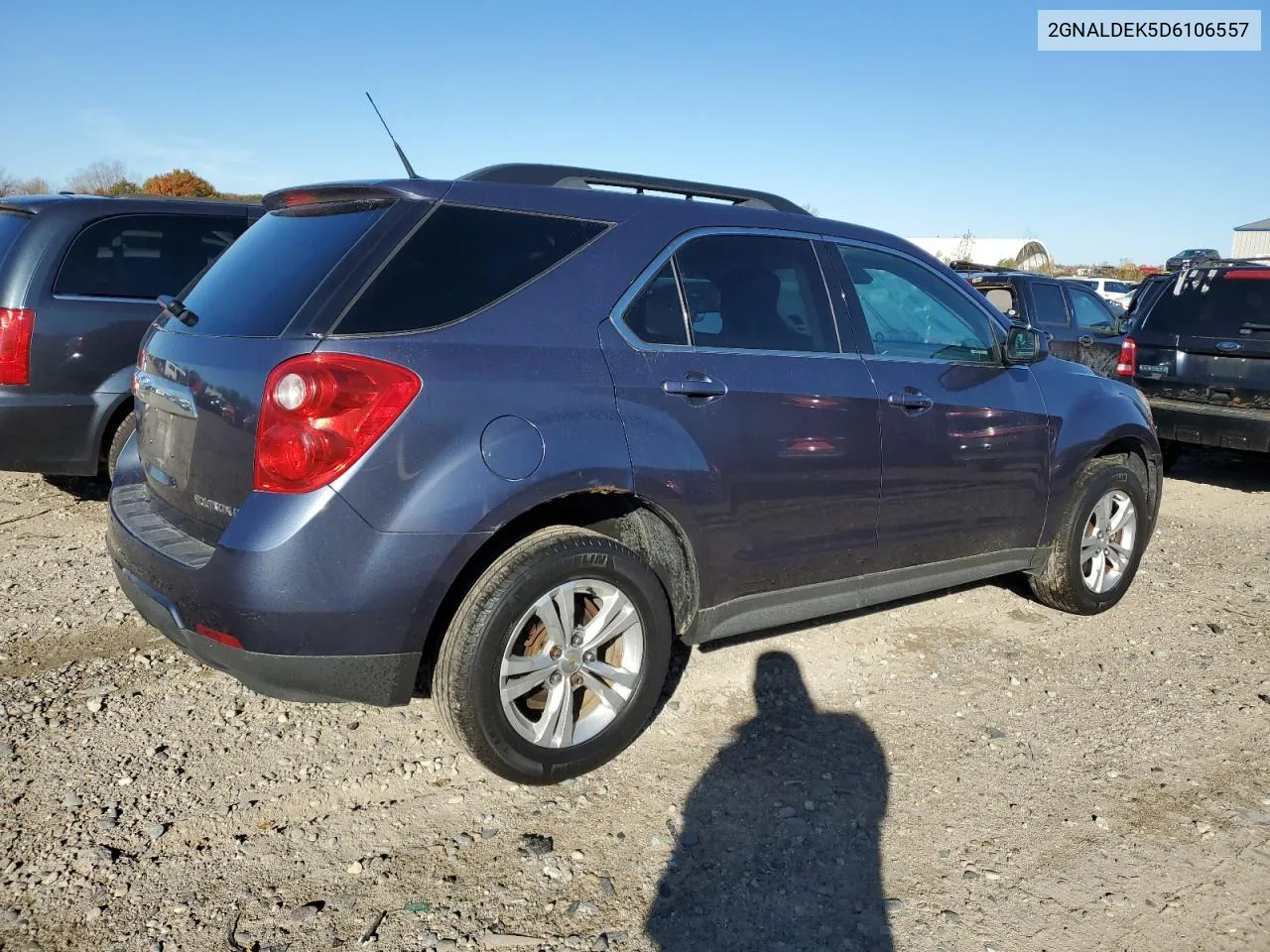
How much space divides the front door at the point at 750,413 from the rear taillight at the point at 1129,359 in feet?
17.7

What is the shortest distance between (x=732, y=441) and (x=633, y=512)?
40 cm

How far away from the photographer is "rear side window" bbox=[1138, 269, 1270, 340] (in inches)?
290

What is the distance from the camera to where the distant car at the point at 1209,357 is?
284 inches

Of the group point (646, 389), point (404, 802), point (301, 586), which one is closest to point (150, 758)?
point (404, 802)

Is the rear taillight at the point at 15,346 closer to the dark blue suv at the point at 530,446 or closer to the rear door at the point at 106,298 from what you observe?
the rear door at the point at 106,298

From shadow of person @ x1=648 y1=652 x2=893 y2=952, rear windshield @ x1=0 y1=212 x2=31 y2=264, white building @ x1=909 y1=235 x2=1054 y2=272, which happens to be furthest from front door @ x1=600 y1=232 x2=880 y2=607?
white building @ x1=909 y1=235 x2=1054 y2=272

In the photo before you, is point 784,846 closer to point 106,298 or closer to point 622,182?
point 622,182

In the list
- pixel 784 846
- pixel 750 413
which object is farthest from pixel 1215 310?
pixel 784 846

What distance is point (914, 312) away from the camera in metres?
4.09

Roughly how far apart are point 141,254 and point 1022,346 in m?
4.84

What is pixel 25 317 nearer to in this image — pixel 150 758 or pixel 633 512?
pixel 150 758

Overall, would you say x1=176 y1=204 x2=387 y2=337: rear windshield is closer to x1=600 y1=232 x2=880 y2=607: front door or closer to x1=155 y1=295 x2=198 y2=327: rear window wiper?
x1=155 y1=295 x2=198 y2=327: rear window wiper

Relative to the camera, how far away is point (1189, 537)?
6453 mm

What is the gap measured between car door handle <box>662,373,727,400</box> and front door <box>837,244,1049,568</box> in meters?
0.82
